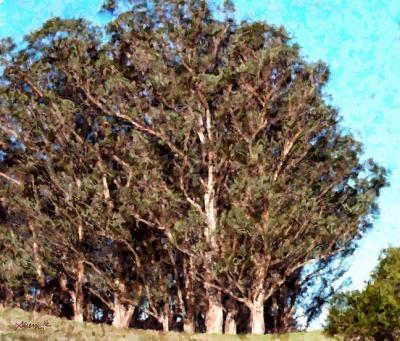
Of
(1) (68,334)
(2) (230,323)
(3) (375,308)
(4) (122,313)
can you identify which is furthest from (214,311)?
(3) (375,308)

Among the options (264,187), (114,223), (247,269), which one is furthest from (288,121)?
(114,223)

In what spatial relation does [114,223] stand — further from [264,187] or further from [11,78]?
[11,78]

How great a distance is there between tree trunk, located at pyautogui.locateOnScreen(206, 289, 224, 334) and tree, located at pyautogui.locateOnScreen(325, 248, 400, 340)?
1295cm

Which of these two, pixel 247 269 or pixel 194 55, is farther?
pixel 194 55

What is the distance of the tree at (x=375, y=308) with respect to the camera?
13.0 metres

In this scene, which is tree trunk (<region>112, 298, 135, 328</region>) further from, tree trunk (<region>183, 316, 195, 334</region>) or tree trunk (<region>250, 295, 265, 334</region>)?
tree trunk (<region>250, 295, 265, 334</region>)

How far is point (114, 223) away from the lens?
90.2ft

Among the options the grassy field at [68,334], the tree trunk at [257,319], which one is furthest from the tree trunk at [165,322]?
the grassy field at [68,334]

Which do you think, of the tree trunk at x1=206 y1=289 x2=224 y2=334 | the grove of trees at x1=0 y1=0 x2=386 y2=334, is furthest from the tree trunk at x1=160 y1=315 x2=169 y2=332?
the tree trunk at x1=206 y1=289 x2=224 y2=334

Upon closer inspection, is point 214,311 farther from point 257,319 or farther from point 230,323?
point 257,319

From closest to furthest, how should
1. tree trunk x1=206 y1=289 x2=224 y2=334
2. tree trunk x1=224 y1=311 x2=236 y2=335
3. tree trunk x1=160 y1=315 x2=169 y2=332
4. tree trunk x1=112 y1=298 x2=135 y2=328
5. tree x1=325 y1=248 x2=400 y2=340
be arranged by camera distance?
tree x1=325 y1=248 x2=400 y2=340, tree trunk x1=206 y1=289 x2=224 y2=334, tree trunk x1=224 y1=311 x2=236 y2=335, tree trunk x1=160 y1=315 x2=169 y2=332, tree trunk x1=112 y1=298 x2=135 y2=328

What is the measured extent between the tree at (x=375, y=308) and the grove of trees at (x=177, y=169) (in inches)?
410

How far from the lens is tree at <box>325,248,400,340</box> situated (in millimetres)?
12984

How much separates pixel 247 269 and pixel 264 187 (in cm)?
360
